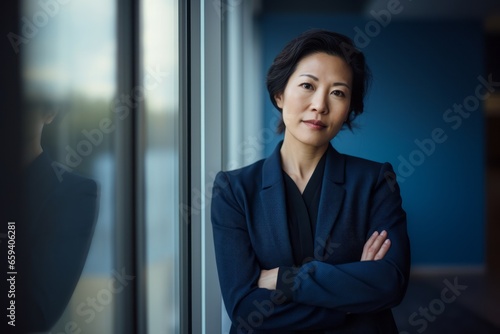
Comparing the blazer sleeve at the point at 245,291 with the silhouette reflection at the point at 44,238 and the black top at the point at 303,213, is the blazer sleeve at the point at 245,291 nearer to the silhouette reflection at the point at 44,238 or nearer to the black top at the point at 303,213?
the black top at the point at 303,213

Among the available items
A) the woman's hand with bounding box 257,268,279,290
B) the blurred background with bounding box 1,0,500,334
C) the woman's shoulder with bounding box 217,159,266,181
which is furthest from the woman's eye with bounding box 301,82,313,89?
the woman's hand with bounding box 257,268,279,290

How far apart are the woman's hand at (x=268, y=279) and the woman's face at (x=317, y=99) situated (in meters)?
0.34

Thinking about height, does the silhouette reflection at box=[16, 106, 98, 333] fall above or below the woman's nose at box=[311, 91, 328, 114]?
below

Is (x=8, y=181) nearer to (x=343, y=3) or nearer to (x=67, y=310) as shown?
(x=67, y=310)

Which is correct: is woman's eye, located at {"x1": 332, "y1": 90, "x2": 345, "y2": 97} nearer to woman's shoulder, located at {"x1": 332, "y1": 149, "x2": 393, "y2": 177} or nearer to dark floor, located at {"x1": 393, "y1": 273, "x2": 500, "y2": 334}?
woman's shoulder, located at {"x1": 332, "y1": 149, "x2": 393, "y2": 177}

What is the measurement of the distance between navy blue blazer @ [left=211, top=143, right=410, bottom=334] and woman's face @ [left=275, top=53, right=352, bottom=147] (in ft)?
0.21

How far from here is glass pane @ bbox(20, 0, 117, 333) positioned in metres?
1.23

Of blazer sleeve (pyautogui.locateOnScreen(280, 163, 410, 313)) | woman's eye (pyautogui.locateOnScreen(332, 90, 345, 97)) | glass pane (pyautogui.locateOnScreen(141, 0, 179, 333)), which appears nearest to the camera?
blazer sleeve (pyautogui.locateOnScreen(280, 163, 410, 313))

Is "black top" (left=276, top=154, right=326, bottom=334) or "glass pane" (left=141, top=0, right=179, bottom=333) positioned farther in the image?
"glass pane" (left=141, top=0, right=179, bottom=333)

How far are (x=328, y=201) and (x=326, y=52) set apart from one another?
1.22ft

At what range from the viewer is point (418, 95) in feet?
4.33

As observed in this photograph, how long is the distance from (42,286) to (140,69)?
624 mm

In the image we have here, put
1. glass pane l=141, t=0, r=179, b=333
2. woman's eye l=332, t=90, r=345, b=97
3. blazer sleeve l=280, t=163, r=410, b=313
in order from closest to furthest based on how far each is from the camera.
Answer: blazer sleeve l=280, t=163, r=410, b=313
woman's eye l=332, t=90, r=345, b=97
glass pane l=141, t=0, r=179, b=333

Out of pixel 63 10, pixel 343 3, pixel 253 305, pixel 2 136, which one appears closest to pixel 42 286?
pixel 2 136
